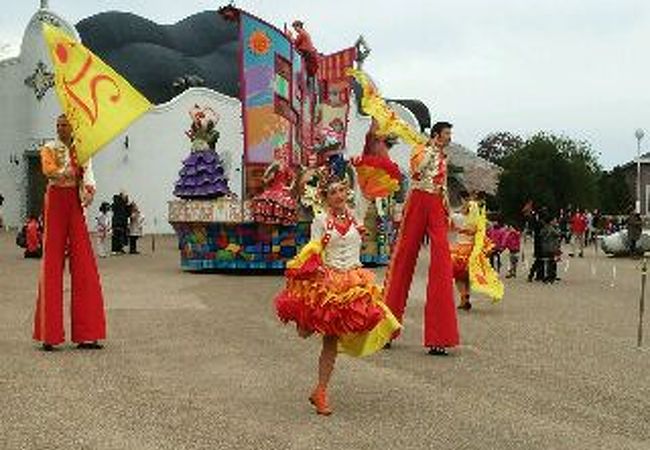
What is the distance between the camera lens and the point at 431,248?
32.0 ft

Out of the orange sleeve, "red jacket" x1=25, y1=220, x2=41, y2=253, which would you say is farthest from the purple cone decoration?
the orange sleeve

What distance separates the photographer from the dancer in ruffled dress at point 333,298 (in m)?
6.70

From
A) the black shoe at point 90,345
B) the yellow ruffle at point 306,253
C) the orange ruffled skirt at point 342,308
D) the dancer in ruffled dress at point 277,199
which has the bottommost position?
the black shoe at point 90,345

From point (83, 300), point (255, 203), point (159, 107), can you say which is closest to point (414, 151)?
point (83, 300)

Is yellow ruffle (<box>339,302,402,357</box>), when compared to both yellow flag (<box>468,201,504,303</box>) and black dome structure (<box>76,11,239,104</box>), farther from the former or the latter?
black dome structure (<box>76,11,239,104</box>)

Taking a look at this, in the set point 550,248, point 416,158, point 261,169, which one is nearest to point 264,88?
point 261,169

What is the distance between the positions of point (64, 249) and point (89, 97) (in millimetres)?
1448

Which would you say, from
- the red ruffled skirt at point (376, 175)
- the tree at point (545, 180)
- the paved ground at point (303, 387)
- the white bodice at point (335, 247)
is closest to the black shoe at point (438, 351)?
the paved ground at point (303, 387)

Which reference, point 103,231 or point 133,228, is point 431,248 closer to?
point 103,231

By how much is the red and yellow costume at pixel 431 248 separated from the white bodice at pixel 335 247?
8.65ft

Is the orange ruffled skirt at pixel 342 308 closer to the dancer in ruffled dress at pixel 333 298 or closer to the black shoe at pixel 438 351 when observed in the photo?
the dancer in ruffled dress at pixel 333 298

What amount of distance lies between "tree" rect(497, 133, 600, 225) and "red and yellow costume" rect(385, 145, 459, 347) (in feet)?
173

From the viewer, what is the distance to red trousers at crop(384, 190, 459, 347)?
9484 millimetres

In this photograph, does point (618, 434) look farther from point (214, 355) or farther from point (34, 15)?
point (34, 15)
